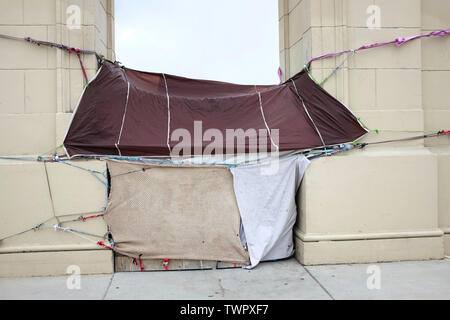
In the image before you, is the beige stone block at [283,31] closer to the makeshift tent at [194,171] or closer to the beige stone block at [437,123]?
the makeshift tent at [194,171]

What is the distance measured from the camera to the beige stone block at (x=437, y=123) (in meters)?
5.41

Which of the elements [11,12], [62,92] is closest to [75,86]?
[62,92]

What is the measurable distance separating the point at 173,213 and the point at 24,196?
5.64 ft

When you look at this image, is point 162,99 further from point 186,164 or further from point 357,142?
point 357,142

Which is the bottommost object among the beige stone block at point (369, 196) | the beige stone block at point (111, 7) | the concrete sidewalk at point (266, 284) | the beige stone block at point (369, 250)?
the concrete sidewalk at point (266, 284)

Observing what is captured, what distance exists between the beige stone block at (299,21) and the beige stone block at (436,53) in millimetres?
1611

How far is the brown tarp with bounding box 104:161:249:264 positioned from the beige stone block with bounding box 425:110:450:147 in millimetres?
2830

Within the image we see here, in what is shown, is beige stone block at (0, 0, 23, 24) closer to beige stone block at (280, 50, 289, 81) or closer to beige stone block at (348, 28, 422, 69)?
beige stone block at (280, 50, 289, 81)

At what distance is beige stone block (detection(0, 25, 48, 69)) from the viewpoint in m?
4.86

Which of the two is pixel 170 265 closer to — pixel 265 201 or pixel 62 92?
pixel 265 201

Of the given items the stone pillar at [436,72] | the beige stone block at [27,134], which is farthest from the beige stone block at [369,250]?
the beige stone block at [27,134]

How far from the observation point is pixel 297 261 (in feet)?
16.4

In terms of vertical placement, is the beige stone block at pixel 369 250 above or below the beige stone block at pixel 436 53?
below

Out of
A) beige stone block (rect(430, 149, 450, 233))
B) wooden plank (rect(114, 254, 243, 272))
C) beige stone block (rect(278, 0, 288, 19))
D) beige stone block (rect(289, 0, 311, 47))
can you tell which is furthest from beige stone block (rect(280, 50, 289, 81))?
wooden plank (rect(114, 254, 243, 272))
